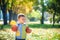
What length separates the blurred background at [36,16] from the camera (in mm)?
2430

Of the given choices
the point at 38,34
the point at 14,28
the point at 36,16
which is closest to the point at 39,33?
the point at 38,34

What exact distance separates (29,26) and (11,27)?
0.20 metres

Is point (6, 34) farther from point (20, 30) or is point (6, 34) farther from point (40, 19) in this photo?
point (40, 19)

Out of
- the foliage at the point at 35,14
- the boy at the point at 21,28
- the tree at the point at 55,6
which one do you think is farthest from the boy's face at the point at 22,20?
the tree at the point at 55,6

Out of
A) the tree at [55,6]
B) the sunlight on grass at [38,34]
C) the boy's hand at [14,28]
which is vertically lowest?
the sunlight on grass at [38,34]

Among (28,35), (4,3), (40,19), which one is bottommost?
(28,35)

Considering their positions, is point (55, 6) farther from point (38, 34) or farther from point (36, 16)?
point (38, 34)

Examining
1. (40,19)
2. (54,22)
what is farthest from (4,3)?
(54,22)

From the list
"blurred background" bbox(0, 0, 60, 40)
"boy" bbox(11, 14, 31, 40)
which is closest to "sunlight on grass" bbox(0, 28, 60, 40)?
"blurred background" bbox(0, 0, 60, 40)

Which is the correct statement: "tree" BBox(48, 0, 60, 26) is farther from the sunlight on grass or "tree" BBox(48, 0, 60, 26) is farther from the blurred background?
the sunlight on grass

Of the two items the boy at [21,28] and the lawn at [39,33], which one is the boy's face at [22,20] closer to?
the boy at [21,28]

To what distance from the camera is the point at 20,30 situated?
233 centimetres

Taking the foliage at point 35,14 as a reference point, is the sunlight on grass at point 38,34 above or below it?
below

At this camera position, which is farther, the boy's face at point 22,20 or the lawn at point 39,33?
the lawn at point 39,33
